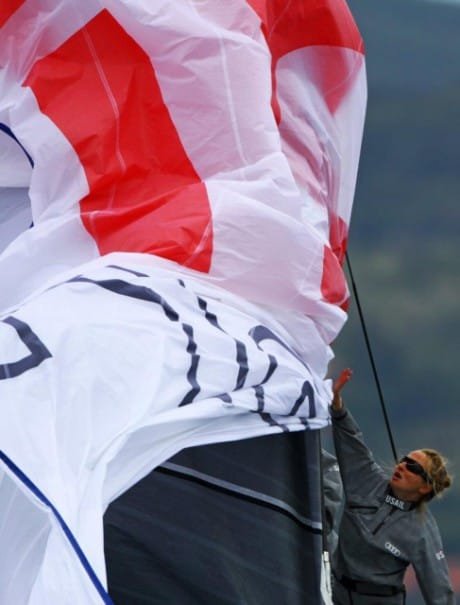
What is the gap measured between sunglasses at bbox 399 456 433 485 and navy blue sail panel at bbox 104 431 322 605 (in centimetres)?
123

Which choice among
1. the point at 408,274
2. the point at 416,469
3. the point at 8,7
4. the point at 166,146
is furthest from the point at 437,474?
the point at 8,7

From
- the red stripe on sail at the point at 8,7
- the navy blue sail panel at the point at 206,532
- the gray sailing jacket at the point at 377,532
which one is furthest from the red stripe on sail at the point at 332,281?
the gray sailing jacket at the point at 377,532

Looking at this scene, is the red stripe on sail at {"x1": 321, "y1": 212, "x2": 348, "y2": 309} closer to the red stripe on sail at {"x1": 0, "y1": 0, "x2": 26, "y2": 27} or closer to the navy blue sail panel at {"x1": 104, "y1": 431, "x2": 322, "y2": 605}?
the navy blue sail panel at {"x1": 104, "y1": 431, "x2": 322, "y2": 605}

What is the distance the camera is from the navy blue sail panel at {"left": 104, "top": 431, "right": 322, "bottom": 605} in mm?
2303

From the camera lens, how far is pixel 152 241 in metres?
2.21

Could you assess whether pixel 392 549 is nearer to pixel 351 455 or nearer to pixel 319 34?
pixel 351 455

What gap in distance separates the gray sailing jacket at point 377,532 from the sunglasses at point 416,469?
10 cm

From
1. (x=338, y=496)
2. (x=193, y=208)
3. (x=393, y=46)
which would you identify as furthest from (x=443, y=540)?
(x=193, y=208)

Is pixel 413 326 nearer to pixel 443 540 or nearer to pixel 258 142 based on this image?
pixel 443 540

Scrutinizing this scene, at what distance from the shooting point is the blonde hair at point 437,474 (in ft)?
11.9

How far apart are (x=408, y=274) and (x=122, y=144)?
1.91 metres

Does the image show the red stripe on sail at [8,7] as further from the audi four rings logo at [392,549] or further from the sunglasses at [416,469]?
the audi four rings logo at [392,549]

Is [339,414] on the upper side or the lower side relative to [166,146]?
lower

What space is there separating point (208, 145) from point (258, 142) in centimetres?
8
